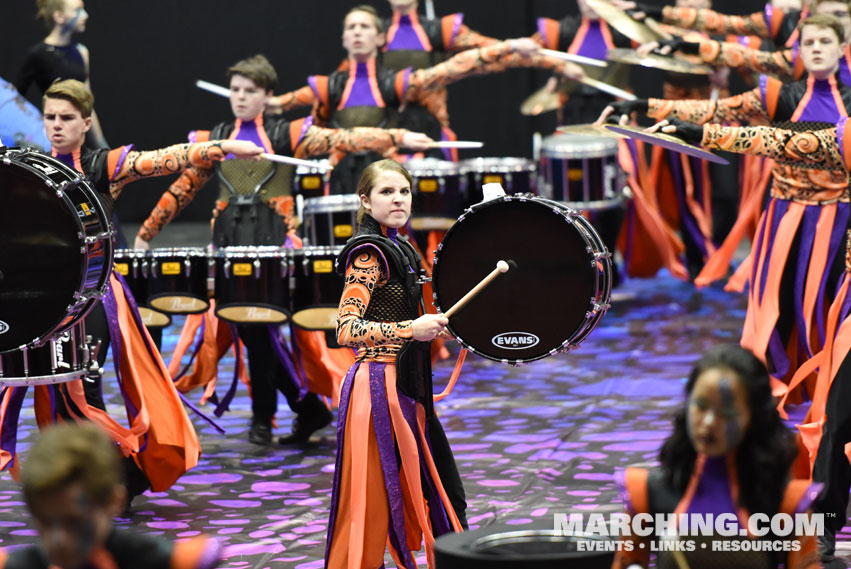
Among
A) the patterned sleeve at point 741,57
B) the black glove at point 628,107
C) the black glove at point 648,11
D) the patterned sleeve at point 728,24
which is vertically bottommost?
the black glove at point 628,107

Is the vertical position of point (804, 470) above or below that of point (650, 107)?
below

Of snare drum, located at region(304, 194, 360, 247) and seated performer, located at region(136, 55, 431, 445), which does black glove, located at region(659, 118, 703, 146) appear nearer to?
seated performer, located at region(136, 55, 431, 445)

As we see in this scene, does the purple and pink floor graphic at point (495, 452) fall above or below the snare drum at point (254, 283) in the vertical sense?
below

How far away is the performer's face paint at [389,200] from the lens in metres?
3.69

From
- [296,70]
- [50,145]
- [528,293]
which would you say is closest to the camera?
[528,293]

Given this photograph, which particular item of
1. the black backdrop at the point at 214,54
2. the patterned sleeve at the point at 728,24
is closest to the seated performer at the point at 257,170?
the patterned sleeve at the point at 728,24

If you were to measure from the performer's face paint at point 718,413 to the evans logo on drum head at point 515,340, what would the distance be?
4.24 ft

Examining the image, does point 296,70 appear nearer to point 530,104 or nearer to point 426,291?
point 530,104

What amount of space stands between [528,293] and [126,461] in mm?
1679

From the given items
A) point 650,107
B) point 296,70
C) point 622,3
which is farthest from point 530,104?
point 650,107

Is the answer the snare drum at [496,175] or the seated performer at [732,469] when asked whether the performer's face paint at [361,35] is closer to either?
the snare drum at [496,175]

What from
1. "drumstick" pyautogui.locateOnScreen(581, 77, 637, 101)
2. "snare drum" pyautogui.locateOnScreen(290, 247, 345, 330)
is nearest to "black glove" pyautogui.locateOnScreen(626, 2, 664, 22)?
"drumstick" pyautogui.locateOnScreen(581, 77, 637, 101)

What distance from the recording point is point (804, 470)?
4332mm
